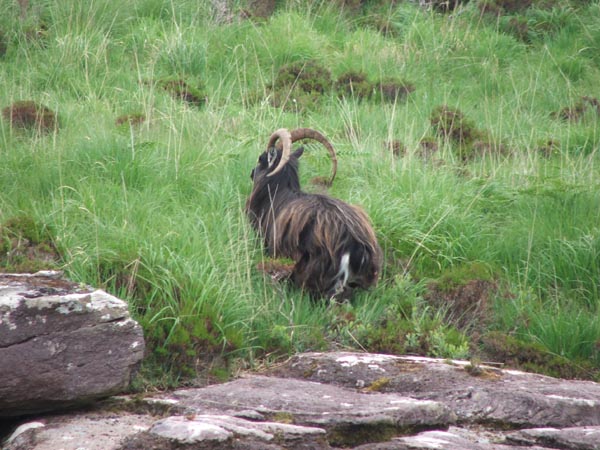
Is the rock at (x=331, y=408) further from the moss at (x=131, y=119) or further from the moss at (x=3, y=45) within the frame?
the moss at (x=3, y=45)

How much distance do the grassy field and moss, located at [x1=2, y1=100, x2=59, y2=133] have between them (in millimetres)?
23

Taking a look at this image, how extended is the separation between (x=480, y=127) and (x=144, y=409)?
7.49m

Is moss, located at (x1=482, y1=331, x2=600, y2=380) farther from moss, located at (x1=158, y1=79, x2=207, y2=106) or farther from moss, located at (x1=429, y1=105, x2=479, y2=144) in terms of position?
moss, located at (x1=158, y1=79, x2=207, y2=106)

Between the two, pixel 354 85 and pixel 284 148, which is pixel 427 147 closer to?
pixel 354 85

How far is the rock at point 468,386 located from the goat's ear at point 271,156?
2668mm

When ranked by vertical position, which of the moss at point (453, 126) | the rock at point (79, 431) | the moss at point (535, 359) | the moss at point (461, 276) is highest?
the moss at point (453, 126)

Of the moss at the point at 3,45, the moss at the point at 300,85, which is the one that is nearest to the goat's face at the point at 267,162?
the moss at the point at 300,85

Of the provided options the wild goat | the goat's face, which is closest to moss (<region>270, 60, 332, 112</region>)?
the goat's face

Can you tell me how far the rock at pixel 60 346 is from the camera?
5.20 meters

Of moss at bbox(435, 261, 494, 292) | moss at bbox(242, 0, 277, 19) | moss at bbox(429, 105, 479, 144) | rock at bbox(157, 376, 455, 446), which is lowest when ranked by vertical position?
moss at bbox(435, 261, 494, 292)

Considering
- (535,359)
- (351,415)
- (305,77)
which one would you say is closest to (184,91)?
(305,77)

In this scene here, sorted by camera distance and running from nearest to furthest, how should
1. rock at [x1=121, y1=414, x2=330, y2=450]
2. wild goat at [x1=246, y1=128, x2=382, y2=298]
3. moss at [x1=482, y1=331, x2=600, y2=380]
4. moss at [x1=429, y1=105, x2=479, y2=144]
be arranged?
rock at [x1=121, y1=414, x2=330, y2=450]
moss at [x1=482, y1=331, x2=600, y2=380]
wild goat at [x1=246, y1=128, x2=382, y2=298]
moss at [x1=429, y1=105, x2=479, y2=144]

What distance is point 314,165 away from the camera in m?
10.1

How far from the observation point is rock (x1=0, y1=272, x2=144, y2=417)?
5.20 metres
